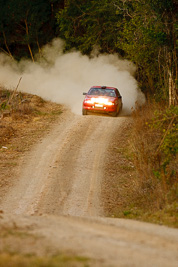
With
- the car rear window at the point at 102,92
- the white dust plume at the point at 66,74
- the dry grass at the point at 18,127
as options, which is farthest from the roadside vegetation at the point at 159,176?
the white dust plume at the point at 66,74

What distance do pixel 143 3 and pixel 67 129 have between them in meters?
7.89

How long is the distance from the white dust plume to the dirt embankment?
720 cm

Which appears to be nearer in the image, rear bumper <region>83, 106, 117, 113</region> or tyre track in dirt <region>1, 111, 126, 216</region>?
tyre track in dirt <region>1, 111, 126, 216</region>

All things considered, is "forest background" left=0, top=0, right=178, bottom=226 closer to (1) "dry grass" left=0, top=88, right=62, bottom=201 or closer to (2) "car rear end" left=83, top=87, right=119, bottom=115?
(2) "car rear end" left=83, top=87, right=119, bottom=115

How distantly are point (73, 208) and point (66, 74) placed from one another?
2901cm

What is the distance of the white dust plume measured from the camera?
33.7 meters

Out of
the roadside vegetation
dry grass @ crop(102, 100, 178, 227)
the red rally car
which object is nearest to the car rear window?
the red rally car

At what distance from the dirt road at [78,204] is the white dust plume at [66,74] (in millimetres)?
7165

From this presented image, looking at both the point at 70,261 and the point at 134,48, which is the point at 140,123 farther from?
the point at 70,261

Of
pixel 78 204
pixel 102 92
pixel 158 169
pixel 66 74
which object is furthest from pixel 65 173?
pixel 66 74

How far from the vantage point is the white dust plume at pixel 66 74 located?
33.7 m

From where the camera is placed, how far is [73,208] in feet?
42.1

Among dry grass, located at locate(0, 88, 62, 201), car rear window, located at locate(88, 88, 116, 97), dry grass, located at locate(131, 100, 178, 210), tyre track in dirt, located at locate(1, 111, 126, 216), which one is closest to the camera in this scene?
dry grass, located at locate(131, 100, 178, 210)

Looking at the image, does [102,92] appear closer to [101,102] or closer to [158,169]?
[101,102]
